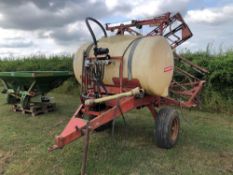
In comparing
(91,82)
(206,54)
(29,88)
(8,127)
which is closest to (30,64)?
(29,88)

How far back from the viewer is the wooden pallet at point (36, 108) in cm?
640

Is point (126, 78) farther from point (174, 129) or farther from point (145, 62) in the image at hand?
point (174, 129)

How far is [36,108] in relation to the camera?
647 centimetres

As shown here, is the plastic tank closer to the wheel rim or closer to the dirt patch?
the wheel rim

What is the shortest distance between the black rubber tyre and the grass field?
111mm

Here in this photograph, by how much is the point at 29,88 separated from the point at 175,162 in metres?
4.23

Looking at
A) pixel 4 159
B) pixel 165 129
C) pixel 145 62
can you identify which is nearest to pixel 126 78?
pixel 145 62

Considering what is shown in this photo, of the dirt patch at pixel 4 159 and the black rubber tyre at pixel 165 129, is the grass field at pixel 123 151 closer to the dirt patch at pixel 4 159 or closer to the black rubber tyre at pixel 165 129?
the dirt patch at pixel 4 159

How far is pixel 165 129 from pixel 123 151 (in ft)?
2.27

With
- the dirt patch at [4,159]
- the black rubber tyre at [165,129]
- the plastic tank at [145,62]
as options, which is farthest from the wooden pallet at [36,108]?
the black rubber tyre at [165,129]

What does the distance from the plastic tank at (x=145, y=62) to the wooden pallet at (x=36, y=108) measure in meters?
3.05

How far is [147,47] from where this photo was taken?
3582 mm

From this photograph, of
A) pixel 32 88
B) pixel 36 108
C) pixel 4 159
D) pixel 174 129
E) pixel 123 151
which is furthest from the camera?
pixel 36 108

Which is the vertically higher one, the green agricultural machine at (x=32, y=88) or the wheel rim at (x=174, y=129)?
the green agricultural machine at (x=32, y=88)
